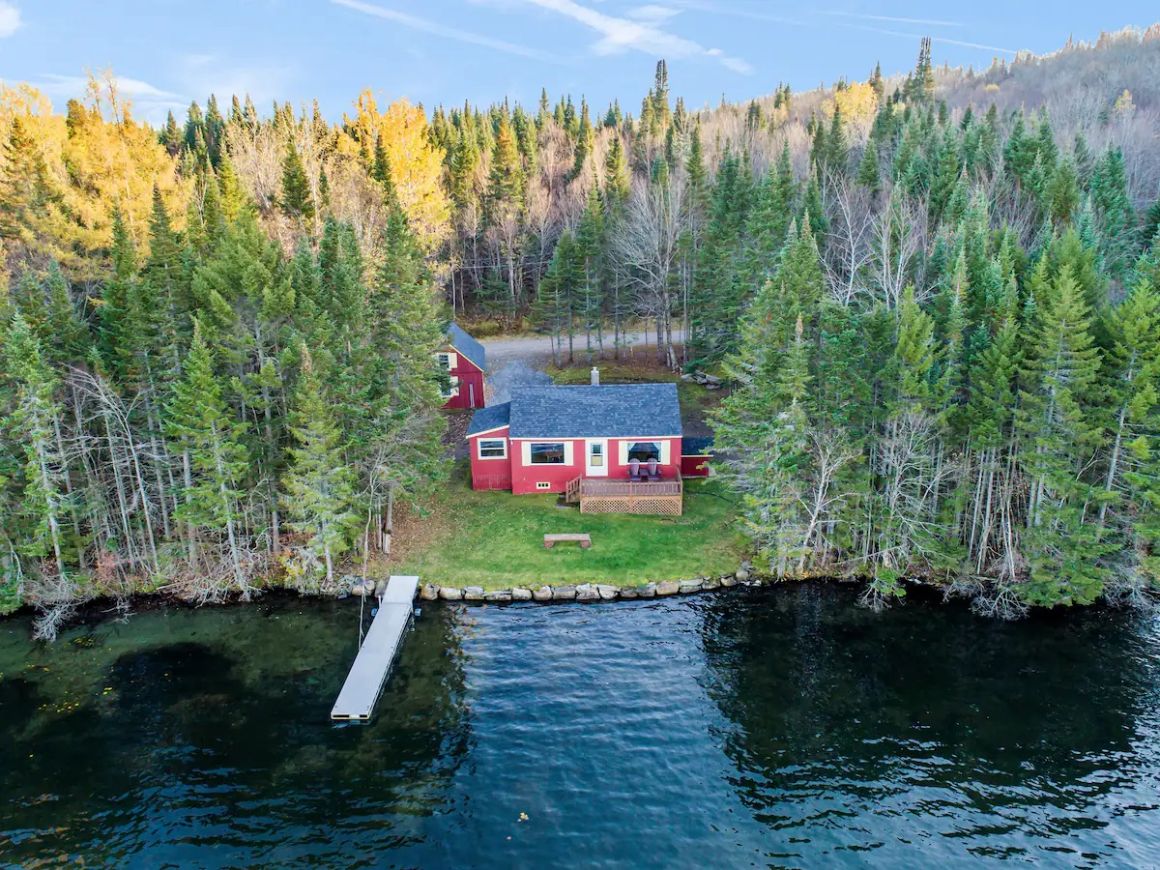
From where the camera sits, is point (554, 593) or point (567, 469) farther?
point (567, 469)

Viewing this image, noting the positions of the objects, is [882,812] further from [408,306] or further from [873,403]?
[408,306]

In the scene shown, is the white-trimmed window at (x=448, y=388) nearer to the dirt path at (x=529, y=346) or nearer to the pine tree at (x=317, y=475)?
the pine tree at (x=317, y=475)

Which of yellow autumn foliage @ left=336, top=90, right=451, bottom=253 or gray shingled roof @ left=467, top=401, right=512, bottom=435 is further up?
yellow autumn foliage @ left=336, top=90, right=451, bottom=253

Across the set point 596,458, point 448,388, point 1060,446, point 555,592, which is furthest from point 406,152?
point 1060,446

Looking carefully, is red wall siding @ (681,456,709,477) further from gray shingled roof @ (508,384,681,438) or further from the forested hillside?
the forested hillside

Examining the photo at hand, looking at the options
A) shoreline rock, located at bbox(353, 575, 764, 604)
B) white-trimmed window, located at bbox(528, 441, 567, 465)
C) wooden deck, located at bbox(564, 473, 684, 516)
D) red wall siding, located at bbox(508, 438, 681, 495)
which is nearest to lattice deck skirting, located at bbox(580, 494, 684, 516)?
wooden deck, located at bbox(564, 473, 684, 516)

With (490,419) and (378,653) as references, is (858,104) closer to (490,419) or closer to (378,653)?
(490,419)

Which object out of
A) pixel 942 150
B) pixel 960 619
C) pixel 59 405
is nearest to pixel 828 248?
pixel 942 150
